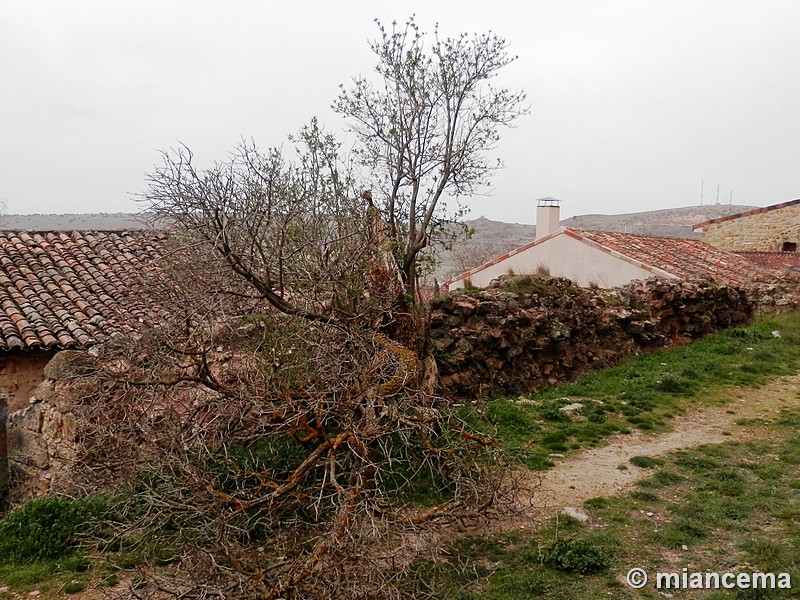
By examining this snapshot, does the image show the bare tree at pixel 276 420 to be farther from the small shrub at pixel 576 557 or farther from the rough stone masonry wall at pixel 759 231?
the rough stone masonry wall at pixel 759 231

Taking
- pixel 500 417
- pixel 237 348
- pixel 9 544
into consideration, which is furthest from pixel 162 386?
pixel 500 417

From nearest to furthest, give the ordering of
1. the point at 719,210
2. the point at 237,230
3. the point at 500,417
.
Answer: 1. the point at 237,230
2. the point at 500,417
3. the point at 719,210

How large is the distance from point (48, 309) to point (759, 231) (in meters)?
22.6

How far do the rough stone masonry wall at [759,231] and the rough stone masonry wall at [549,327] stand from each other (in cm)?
1021

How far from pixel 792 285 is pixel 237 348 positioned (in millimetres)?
15148

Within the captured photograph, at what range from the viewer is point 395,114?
9.73 m

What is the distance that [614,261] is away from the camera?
15.5m

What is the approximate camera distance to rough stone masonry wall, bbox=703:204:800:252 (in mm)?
21469

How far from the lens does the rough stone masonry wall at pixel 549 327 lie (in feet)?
32.6

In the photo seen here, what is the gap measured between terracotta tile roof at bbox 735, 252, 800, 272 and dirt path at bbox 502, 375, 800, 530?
10.0 meters

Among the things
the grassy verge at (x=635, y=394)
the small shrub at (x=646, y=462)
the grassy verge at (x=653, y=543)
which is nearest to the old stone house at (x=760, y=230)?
the grassy verge at (x=635, y=394)

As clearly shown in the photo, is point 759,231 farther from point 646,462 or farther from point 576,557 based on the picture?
point 576,557

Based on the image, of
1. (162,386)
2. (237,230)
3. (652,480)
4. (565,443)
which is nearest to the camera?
(237,230)

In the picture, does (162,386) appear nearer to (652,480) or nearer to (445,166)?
(652,480)
